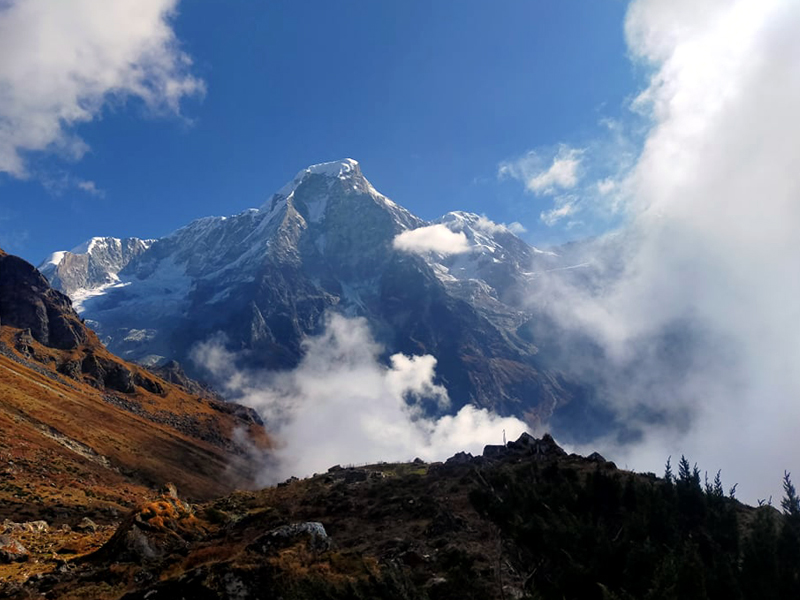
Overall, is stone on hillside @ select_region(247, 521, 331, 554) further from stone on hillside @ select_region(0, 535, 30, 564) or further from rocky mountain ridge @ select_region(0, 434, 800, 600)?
stone on hillside @ select_region(0, 535, 30, 564)

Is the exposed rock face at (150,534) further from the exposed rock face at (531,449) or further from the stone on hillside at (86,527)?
the exposed rock face at (531,449)

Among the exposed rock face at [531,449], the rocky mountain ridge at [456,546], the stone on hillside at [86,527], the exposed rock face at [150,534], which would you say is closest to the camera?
the rocky mountain ridge at [456,546]

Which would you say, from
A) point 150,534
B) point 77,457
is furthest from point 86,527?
point 77,457

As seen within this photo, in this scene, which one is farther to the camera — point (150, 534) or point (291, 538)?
point (150, 534)

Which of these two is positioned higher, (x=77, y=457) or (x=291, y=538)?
(x=77, y=457)

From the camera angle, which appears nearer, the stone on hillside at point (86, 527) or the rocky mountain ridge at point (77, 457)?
the stone on hillside at point (86, 527)

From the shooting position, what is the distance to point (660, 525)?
35094 millimetres

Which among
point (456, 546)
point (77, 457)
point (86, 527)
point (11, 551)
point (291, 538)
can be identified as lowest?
point (11, 551)

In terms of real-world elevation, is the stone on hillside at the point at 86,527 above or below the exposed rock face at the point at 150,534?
below

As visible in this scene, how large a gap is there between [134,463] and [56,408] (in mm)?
24996

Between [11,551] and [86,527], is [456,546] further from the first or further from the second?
[86,527]

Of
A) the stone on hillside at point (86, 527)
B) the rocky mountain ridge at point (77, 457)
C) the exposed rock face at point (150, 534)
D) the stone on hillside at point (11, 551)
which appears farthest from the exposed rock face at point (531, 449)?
the stone on hillside at point (11, 551)

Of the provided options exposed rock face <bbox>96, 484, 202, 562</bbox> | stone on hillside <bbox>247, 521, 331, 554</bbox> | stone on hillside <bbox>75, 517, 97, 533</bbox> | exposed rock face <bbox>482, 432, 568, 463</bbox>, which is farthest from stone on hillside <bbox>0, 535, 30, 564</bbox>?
exposed rock face <bbox>482, 432, 568, 463</bbox>

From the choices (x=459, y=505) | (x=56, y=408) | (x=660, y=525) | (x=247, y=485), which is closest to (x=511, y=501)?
(x=459, y=505)
